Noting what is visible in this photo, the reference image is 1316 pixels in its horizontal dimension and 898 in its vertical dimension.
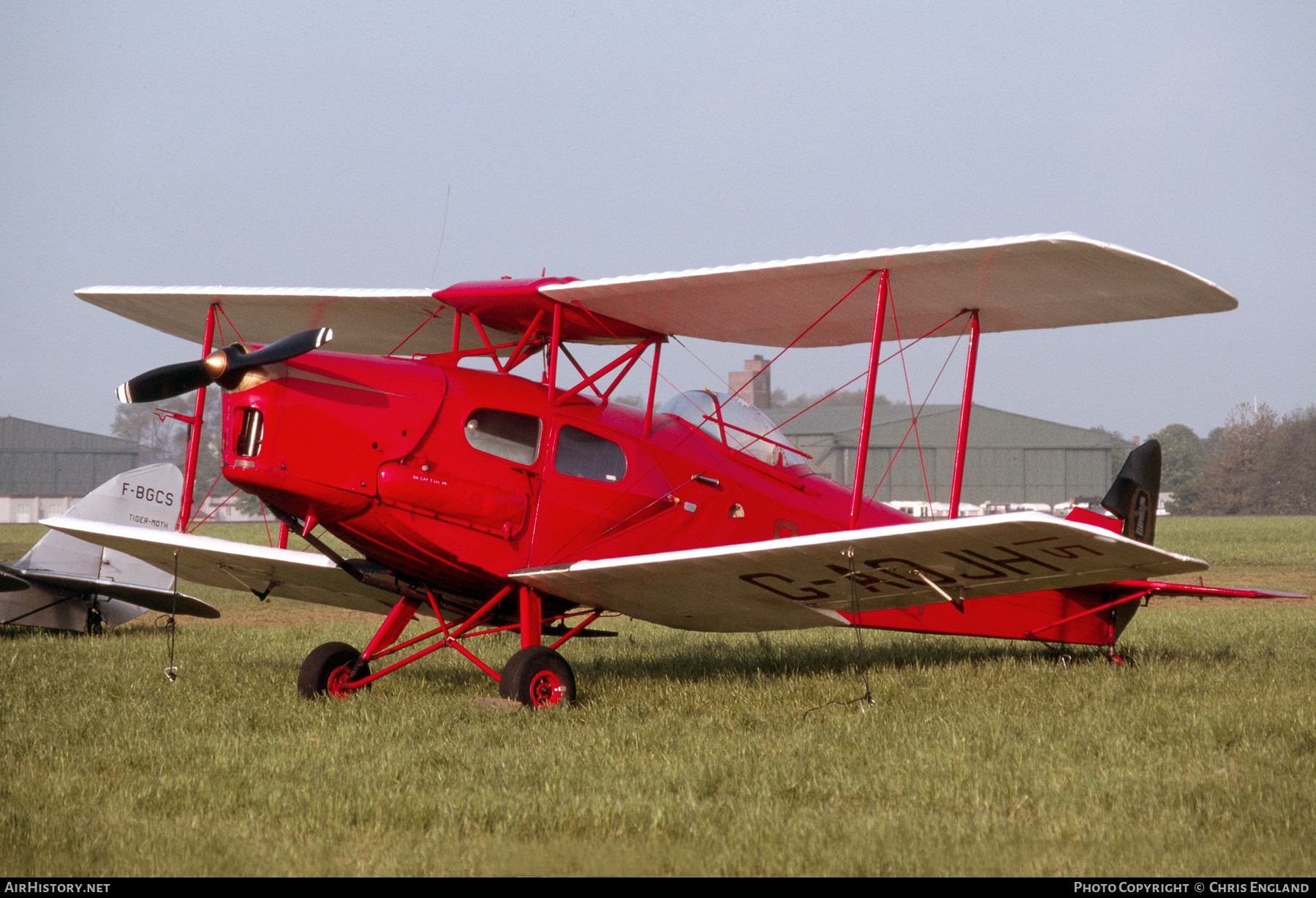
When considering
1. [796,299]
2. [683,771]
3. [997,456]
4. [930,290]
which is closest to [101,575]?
[796,299]

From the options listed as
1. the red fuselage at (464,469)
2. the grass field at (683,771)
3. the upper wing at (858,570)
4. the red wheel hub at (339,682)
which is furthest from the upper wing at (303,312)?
the grass field at (683,771)

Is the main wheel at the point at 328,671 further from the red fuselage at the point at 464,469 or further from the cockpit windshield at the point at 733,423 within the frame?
the cockpit windshield at the point at 733,423

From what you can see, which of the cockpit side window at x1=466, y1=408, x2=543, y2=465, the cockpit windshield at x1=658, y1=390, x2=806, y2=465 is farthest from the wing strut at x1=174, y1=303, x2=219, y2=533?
the cockpit windshield at x1=658, y1=390, x2=806, y2=465

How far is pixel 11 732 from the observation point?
5902 mm

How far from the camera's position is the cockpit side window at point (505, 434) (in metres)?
6.78

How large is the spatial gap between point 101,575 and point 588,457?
7504 millimetres

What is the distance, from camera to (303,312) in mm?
8633

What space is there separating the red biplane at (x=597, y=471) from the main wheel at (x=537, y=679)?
2 centimetres

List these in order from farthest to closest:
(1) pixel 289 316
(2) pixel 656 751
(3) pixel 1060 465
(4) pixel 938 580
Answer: (3) pixel 1060 465 → (1) pixel 289 316 → (4) pixel 938 580 → (2) pixel 656 751

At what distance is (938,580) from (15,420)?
9143cm

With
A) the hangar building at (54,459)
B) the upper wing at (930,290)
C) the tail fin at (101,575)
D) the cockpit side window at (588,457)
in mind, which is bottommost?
the hangar building at (54,459)

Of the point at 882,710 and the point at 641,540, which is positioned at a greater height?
the point at 641,540
